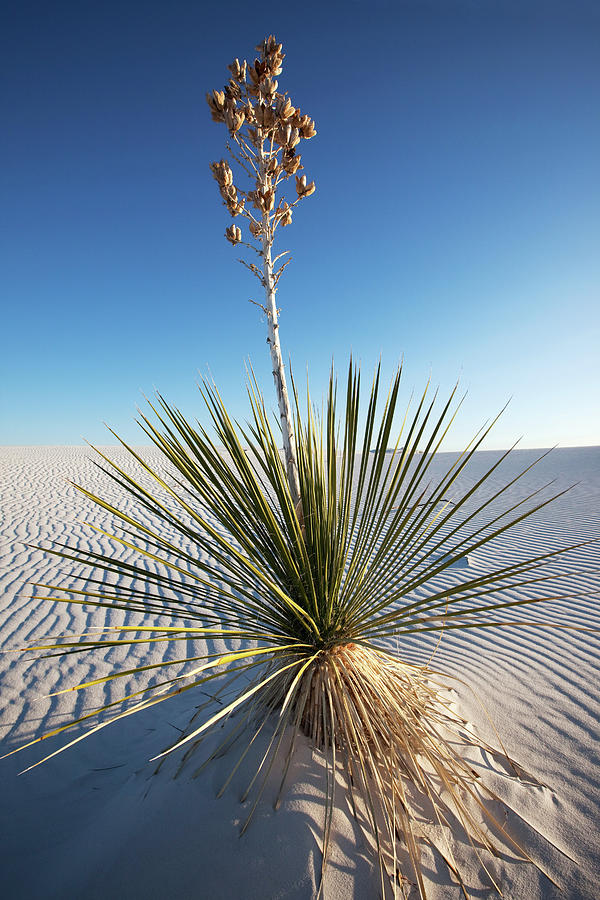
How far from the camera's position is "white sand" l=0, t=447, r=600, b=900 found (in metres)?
1.30

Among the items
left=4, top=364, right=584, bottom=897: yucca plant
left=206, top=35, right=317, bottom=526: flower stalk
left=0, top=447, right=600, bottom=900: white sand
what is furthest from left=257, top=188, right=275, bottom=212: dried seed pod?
left=0, top=447, right=600, bottom=900: white sand

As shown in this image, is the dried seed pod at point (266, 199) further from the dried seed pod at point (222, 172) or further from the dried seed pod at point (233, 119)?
the dried seed pod at point (233, 119)

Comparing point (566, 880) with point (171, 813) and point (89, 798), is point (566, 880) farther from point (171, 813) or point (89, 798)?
point (89, 798)

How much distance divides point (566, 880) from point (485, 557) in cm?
490

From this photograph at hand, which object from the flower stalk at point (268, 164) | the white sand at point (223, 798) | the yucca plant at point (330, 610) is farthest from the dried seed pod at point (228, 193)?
the white sand at point (223, 798)

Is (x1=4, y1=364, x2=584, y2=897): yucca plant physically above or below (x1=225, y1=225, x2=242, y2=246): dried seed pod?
below

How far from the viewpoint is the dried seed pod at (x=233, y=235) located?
1.98 meters

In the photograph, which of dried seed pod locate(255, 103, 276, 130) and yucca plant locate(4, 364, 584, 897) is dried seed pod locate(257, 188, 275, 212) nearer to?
dried seed pod locate(255, 103, 276, 130)

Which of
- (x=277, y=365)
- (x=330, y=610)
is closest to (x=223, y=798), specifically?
(x=330, y=610)

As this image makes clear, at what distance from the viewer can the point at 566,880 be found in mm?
1359

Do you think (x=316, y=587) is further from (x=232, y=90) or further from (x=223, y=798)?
(x=232, y=90)

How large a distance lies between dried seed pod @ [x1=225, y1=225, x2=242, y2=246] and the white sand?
7.89 feet

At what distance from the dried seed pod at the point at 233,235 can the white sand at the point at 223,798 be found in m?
2.40

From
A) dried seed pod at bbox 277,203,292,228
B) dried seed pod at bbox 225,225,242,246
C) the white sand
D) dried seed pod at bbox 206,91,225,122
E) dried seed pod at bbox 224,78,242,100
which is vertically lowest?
the white sand
